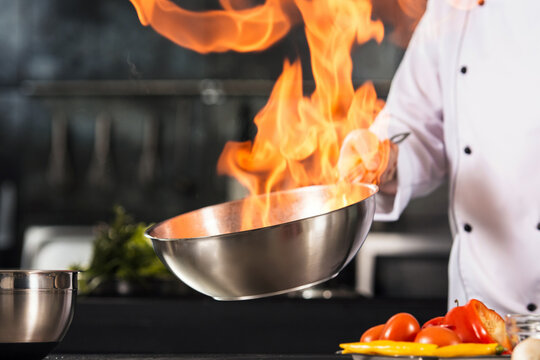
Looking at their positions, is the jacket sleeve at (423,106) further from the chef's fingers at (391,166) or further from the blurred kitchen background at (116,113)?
the blurred kitchen background at (116,113)

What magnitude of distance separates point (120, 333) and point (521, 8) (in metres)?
1.28

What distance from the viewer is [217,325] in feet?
6.23

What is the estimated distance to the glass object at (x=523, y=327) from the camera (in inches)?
29.4

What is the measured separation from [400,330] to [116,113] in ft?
8.22

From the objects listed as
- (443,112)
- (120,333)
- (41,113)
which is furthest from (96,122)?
(443,112)

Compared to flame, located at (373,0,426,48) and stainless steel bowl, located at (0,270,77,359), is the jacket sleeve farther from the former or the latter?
flame, located at (373,0,426,48)

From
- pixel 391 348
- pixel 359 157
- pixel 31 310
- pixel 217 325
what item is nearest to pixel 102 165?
pixel 217 325

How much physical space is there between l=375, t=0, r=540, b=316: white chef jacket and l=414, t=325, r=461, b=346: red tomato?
472mm

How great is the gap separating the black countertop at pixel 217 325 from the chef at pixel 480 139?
60cm

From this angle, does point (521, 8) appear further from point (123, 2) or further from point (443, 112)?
point (123, 2)

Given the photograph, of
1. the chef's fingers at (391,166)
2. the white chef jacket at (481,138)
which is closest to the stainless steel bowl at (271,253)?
the chef's fingers at (391,166)

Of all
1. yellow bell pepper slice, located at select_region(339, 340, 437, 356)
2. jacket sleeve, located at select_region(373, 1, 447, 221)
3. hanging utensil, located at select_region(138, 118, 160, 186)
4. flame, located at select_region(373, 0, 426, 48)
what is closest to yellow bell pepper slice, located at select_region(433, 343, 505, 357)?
yellow bell pepper slice, located at select_region(339, 340, 437, 356)

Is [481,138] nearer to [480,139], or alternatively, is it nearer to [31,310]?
[480,139]

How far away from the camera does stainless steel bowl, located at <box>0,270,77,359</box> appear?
0.75 m
